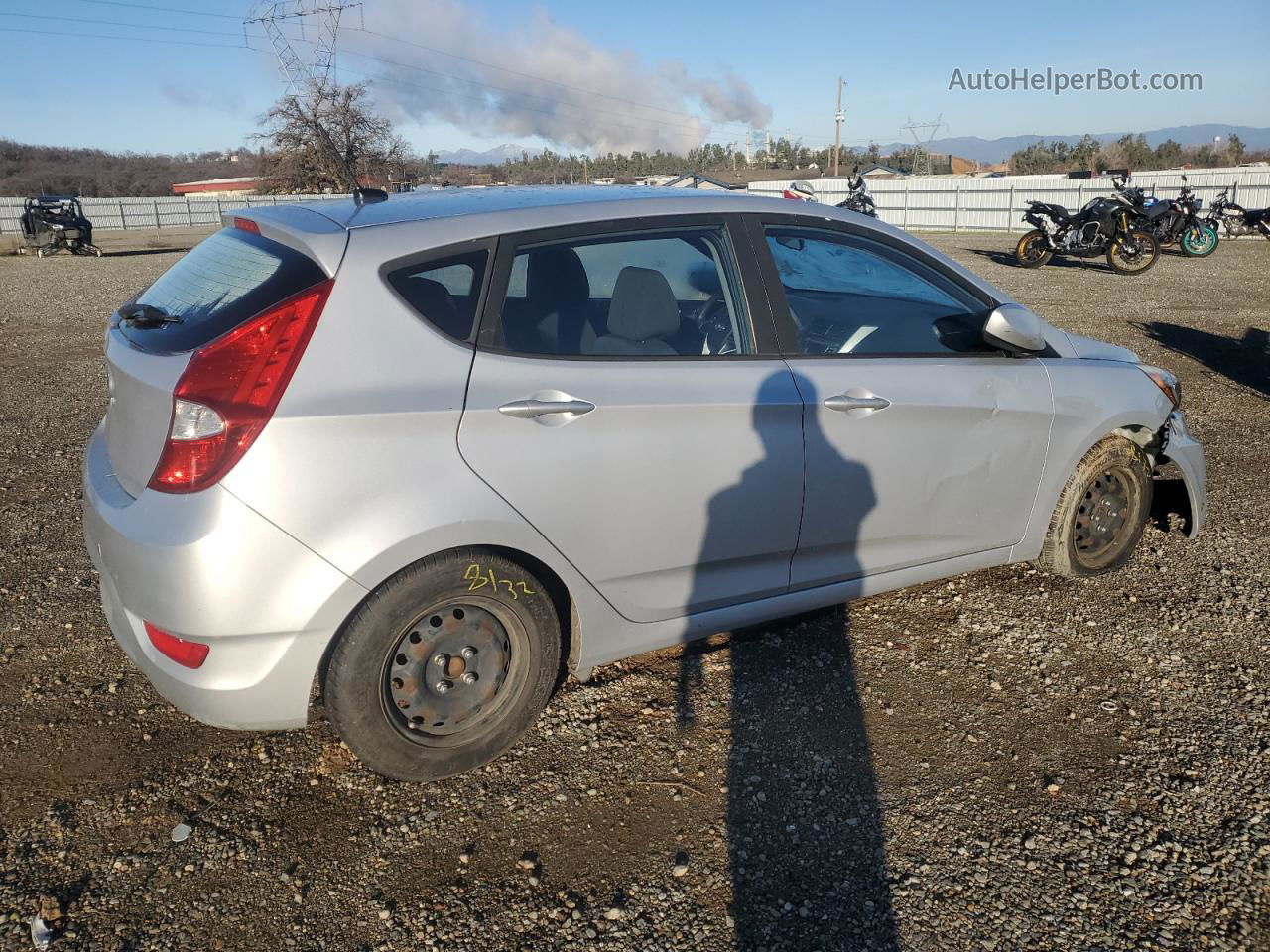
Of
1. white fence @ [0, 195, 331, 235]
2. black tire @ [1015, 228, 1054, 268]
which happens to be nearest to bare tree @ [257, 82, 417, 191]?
white fence @ [0, 195, 331, 235]

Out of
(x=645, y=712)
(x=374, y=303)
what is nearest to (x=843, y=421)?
(x=645, y=712)

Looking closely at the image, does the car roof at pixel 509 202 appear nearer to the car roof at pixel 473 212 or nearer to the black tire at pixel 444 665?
the car roof at pixel 473 212

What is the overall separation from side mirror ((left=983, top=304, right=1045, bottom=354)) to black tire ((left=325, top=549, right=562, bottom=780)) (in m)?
1.93

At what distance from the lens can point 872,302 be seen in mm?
3674

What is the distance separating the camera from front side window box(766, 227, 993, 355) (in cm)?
340

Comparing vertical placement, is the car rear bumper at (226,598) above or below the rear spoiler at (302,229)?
below

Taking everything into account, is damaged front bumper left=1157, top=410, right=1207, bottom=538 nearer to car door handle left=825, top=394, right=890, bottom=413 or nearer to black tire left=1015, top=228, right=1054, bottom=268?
car door handle left=825, top=394, right=890, bottom=413

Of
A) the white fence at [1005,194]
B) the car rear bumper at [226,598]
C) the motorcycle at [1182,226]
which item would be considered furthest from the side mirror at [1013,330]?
the white fence at [1005,194]

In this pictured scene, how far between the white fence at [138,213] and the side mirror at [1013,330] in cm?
3902

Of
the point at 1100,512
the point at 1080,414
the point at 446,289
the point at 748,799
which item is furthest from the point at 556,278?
the point at 1100,512

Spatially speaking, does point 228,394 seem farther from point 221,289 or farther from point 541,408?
point 541,408

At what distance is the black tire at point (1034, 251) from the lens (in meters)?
18.6

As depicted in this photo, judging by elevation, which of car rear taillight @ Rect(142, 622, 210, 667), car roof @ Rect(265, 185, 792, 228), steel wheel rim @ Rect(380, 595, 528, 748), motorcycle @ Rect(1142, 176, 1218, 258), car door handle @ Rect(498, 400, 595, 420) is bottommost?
steel wheel rim @ Rect(380, 595, 528, 748)

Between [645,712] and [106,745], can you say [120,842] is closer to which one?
[106,745]
